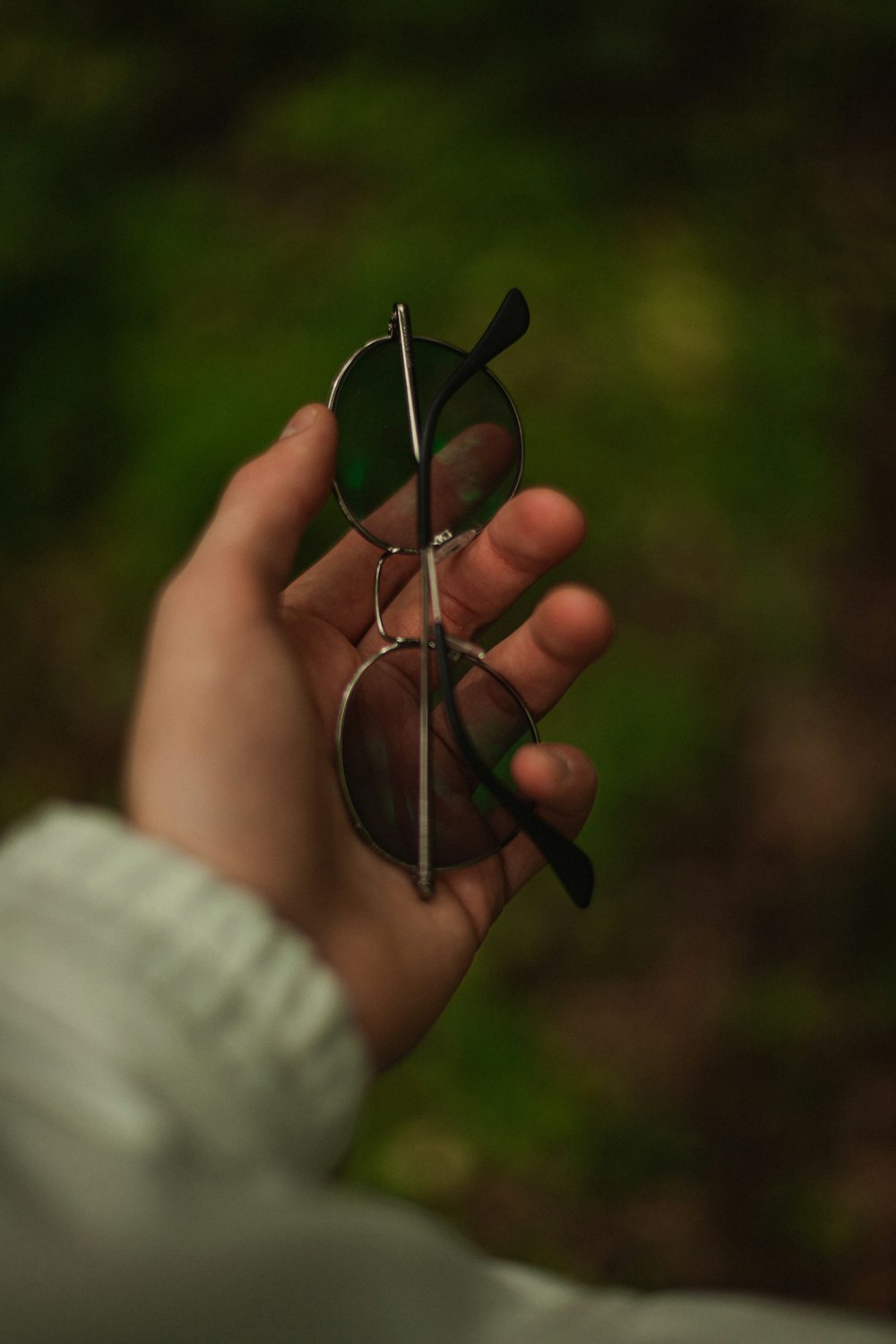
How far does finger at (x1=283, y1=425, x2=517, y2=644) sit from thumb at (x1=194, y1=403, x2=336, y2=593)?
0.61 ft

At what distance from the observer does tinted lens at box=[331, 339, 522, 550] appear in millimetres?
1144

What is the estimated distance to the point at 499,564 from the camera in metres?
1.14

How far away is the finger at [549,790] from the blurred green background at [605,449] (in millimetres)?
458

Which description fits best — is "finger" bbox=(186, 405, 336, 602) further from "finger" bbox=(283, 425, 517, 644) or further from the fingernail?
"finger" bbox=(283, 425, 517, 644)

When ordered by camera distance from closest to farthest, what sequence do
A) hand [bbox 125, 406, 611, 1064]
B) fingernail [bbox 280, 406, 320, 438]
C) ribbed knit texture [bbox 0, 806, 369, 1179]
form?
ribbed knit texture [bbox 0, 806, 369, 1179]
hand [bbox 125, 406, 611, 1064]
fingernail [bbox 280, 406, 320, 438]

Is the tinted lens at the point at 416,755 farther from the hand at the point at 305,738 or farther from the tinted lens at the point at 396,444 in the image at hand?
the tinted lens at the point at 396,444

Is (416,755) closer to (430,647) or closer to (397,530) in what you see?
(430,647)

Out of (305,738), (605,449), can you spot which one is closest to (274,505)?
(305,738)

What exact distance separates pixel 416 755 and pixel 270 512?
0.99 ft

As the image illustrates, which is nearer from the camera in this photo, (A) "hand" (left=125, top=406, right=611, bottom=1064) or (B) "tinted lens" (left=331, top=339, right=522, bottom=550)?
(A) "hand" (left=125, top=406, right=611, bottom=1064)

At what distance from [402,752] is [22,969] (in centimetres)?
52

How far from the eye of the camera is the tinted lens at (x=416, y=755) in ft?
3.33

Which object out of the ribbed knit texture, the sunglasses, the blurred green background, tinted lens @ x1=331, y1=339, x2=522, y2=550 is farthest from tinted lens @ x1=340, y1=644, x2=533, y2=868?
the blurred green background

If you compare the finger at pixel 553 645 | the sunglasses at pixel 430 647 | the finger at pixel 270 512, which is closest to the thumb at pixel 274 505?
the finger at pixel 270 512
